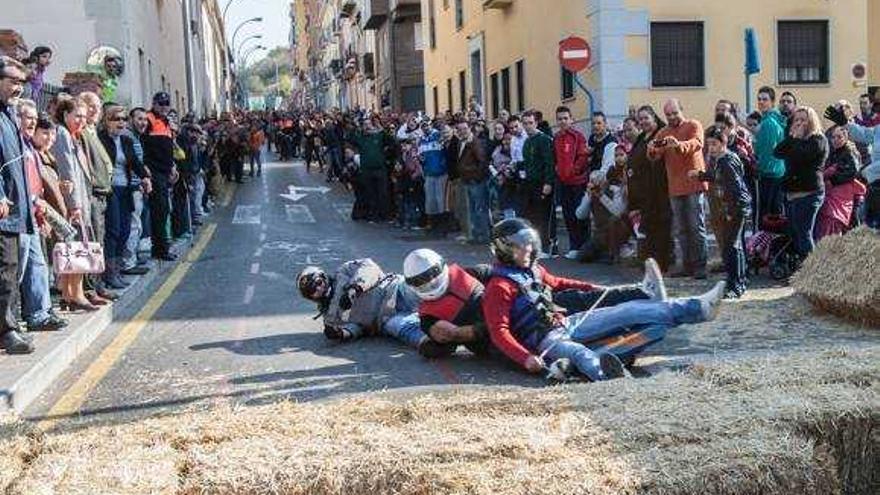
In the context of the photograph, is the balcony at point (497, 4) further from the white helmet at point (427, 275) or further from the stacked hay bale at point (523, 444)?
the stacked hay bale at point (523, 444)

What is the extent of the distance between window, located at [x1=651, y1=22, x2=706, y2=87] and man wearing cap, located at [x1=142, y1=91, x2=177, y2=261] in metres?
10.2

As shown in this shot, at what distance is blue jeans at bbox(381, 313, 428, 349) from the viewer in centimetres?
823

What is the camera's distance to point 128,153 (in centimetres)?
1204

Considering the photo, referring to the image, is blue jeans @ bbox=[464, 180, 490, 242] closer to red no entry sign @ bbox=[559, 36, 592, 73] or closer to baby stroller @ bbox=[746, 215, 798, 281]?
red no entry sign @ bbox=[559, 36, 592, 73]

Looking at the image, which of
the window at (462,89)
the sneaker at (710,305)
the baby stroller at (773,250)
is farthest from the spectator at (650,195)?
the window at (462,89)

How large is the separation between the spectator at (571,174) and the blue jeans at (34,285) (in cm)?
708

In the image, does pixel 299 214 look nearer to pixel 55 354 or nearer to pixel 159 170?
pixel 159 170

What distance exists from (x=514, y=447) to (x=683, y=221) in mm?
8204

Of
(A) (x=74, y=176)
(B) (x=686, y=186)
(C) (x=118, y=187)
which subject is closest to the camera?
(A) (x=74, y=176)

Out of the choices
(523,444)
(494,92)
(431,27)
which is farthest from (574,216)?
(431,27)

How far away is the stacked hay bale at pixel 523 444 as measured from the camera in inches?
133

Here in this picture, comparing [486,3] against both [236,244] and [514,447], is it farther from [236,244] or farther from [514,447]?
[514,447]

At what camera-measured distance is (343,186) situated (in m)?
29.9

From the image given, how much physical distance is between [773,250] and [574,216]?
11.2ft
